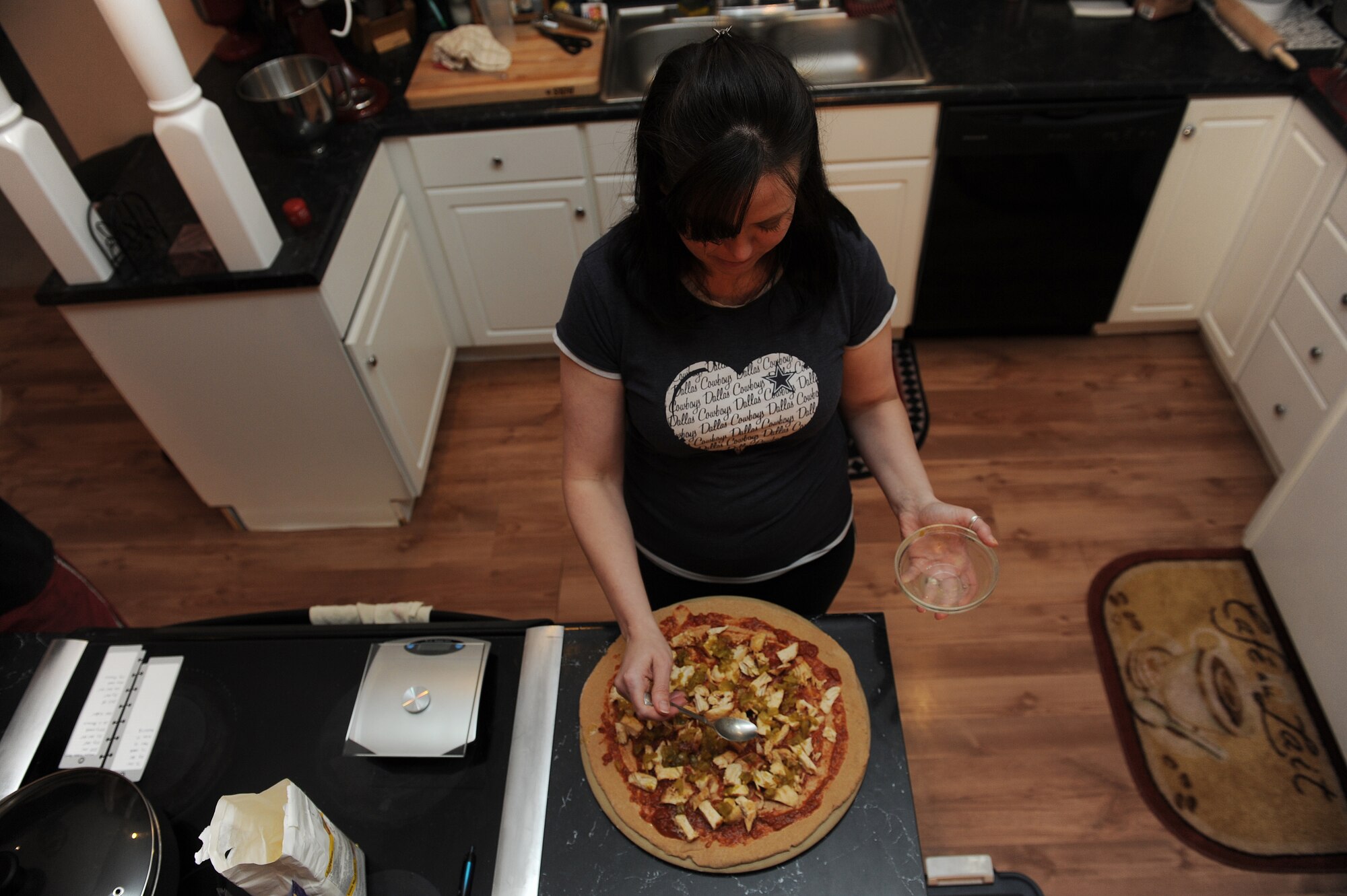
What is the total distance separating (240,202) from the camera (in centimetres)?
170

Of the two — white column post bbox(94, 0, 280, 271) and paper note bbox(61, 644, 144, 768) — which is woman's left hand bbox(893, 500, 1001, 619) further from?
white column post bbox(94, 0, 280, 271)

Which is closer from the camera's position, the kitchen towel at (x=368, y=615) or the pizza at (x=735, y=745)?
the pizza at (x=735, y=745)

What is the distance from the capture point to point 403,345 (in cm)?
231

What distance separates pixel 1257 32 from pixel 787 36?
1.15m

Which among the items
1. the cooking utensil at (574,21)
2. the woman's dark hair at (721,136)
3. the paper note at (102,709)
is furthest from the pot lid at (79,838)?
the cooking utensil at (574,21)

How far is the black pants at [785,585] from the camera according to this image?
134 centimetres

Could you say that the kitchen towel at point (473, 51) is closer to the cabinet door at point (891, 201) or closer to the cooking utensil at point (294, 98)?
the cooking utensil at point (294, 98)

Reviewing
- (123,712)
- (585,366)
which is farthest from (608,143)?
(123,712)

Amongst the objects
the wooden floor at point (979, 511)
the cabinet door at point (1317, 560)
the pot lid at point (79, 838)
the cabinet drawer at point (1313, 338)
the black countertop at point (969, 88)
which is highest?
the pot lid at point (79, 838)

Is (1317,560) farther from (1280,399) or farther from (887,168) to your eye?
(887,168)

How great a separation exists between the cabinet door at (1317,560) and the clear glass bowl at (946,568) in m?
1.21

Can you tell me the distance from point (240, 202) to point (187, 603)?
1.15m

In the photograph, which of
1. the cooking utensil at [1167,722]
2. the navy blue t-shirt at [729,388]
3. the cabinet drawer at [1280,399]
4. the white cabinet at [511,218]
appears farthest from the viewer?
the white cabinet at [511,218]

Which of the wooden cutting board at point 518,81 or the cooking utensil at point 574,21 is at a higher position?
the cooking utensil at point 574,21
